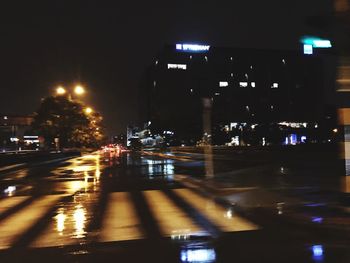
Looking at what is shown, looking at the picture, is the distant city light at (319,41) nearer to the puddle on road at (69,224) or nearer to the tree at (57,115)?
the puddle on road at (69,224)

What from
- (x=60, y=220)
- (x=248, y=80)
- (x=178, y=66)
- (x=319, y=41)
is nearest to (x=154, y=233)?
(x=60, y=220)

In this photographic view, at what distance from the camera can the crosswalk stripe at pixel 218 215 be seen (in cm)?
994

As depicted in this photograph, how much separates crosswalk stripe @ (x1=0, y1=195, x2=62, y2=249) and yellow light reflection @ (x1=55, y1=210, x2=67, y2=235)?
43 centimetres

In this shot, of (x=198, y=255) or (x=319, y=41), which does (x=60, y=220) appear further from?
(x=319, y=41)

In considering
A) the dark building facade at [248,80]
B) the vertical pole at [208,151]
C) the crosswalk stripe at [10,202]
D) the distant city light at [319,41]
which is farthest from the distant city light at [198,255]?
the dark building facade at [248,80]

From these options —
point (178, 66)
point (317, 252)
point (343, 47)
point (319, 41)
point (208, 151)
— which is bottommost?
point (317, 252)

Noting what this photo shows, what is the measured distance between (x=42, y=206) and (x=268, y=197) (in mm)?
6448

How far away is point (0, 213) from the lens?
42.0 feet

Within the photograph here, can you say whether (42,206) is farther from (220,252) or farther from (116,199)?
(220,252)

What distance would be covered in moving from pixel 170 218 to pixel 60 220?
2528 mm

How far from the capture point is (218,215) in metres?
11.6

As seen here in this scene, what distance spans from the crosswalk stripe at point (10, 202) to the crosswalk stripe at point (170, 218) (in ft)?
13.0

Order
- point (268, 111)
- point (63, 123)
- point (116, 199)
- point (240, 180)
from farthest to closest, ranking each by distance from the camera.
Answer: point (268, 111) → point (63, 123) → point (240, 180) → point (116, 199)

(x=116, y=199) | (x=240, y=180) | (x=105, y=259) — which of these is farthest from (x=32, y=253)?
(x=240, y=180)
